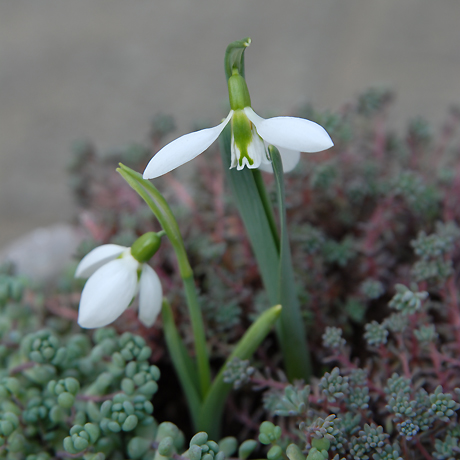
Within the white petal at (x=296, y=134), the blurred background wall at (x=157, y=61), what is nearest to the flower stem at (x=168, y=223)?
the white petal at (x=296, y=134)

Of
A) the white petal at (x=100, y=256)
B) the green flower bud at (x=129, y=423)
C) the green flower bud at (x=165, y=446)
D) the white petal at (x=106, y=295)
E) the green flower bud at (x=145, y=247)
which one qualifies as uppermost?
the white petal at (x=100, y=256)

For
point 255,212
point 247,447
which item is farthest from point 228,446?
point 255,212

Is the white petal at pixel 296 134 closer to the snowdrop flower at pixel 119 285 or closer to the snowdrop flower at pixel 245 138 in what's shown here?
the snowdrop flower at pixel 245 138

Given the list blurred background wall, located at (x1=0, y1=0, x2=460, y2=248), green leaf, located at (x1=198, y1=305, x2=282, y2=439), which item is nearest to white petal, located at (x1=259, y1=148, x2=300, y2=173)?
green leaf, located at (x1=198, y1=305, x2=282, y2=439)

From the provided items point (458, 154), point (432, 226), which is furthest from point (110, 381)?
point (458, 154)

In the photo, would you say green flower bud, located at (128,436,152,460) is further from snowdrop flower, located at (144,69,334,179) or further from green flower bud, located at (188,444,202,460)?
snowdrop flower, located at (144,69,334,179)

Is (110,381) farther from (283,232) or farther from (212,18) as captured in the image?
(212,18)
